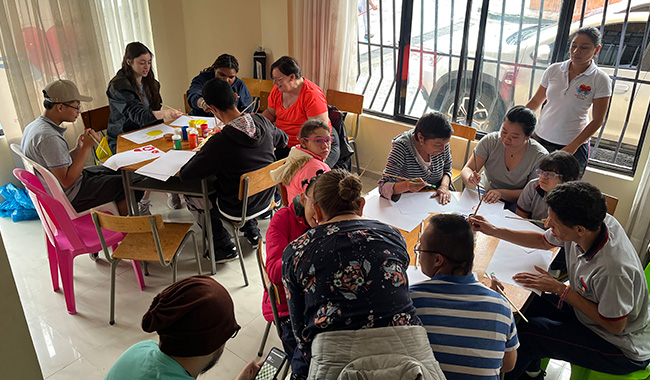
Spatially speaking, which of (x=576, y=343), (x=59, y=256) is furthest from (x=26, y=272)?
(x=576, y=343)

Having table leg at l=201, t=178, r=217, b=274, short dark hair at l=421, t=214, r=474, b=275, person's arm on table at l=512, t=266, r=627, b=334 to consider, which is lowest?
table leg at l=201, t=178, r=217, b=274

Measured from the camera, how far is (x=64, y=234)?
2.74m

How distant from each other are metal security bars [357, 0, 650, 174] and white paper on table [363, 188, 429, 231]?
6.51ft

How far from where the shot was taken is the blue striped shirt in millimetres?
1381

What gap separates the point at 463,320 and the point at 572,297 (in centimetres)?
70

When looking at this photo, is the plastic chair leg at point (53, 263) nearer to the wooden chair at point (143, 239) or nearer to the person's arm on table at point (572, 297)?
the wooden chair at point (143, 239)

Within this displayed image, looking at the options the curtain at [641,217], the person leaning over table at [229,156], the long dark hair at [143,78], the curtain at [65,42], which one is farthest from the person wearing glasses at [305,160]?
the curtain at [65,42]

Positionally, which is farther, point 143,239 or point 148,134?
point 148,134

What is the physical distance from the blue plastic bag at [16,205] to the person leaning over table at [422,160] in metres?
3.07

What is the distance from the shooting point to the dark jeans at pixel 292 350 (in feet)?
5.18

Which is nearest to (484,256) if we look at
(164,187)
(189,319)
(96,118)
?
(189,319)

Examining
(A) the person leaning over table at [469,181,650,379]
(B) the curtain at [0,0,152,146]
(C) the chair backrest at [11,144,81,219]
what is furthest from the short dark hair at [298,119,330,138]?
(B) the curtain at [0,0,152,146]

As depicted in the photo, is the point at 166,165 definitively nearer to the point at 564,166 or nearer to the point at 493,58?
the point at 564,166

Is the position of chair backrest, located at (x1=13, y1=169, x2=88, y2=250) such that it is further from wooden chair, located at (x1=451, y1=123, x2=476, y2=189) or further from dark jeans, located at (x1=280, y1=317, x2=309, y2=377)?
wooden chair, located at (x1=451, y1=123, x2=476, y2=189)
